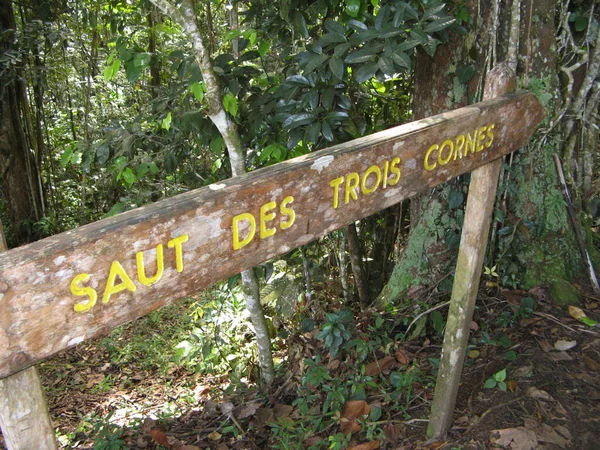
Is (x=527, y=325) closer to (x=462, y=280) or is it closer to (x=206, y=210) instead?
(x=462, y=280)

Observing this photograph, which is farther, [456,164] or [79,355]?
[79,355]

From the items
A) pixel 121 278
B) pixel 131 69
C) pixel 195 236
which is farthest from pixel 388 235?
pixel 121 278

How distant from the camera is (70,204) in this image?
7.14 meters

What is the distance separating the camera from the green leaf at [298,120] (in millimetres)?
2551

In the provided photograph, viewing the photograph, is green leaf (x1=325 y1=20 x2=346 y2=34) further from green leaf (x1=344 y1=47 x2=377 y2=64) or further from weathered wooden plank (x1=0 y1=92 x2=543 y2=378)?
weathered wooden plank (x1=0 y1=92 x2=543 y2=378)

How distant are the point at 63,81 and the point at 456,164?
19.9ft

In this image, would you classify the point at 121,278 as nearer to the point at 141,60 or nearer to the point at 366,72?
the point at 366,72

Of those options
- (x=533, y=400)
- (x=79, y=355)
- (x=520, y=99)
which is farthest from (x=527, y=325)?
(x=79, y=355)

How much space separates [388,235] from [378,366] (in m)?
1.39

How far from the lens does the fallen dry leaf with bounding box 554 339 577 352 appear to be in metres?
2.56

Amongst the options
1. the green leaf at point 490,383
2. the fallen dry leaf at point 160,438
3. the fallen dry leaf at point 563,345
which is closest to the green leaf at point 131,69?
the fallen dry leaf at point 160,438

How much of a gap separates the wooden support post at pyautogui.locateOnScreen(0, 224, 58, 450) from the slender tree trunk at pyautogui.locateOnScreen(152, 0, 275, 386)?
1669 mm

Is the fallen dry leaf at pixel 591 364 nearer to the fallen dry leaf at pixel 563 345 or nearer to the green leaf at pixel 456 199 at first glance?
the fallen dry leaf at pixel 563 345

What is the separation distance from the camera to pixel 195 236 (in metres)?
1.11
